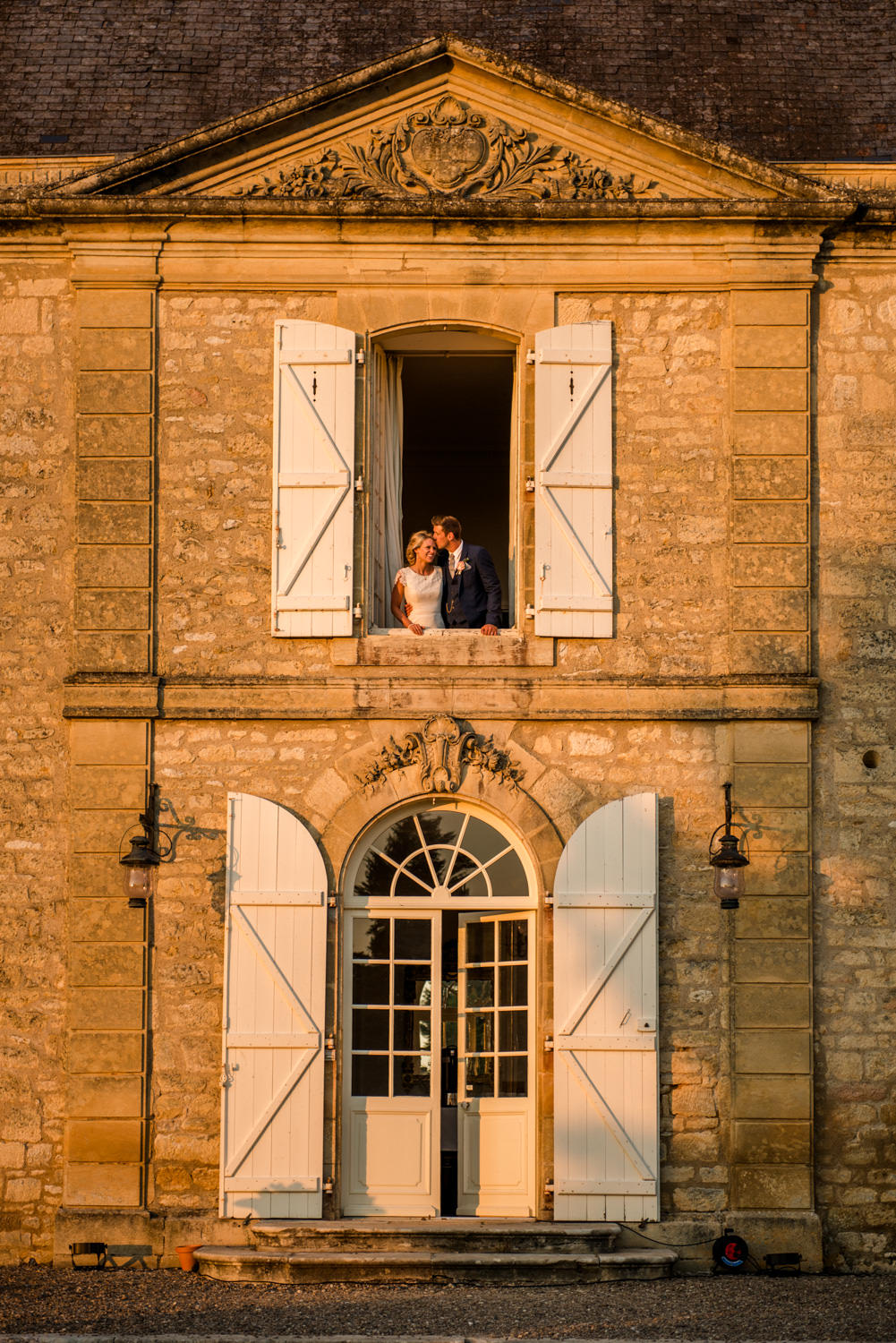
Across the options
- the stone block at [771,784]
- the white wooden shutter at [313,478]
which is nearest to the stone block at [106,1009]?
the white wooden shutter at [313,478]

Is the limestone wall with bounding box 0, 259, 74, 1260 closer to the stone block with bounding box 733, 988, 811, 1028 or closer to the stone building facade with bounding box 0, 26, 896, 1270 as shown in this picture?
the stone building facade with bounding box 0, 26, 896, 1270

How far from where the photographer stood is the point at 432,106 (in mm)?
9945

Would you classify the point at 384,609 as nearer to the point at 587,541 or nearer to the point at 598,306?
the point at 587,541

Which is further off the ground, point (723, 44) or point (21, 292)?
point (723, 44)

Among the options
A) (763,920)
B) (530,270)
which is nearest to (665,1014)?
(763,920)

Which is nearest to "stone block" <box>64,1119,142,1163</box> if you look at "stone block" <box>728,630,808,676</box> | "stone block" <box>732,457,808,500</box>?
"stone block" <box>728,630,808,676</box>

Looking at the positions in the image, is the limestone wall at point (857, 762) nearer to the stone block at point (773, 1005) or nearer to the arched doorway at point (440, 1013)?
the stone block at point (773, 1005)

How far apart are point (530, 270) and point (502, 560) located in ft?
14.7

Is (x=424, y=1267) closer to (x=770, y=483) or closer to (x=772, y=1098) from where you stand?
(x=772, y=1098)

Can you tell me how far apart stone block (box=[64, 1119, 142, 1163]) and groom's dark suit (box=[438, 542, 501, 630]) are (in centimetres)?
340

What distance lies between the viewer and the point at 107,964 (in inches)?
373

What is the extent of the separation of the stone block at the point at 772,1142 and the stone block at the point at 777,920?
102cm

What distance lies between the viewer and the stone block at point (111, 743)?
31.5 feet

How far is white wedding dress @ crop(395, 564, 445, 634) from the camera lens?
997 centimetres
